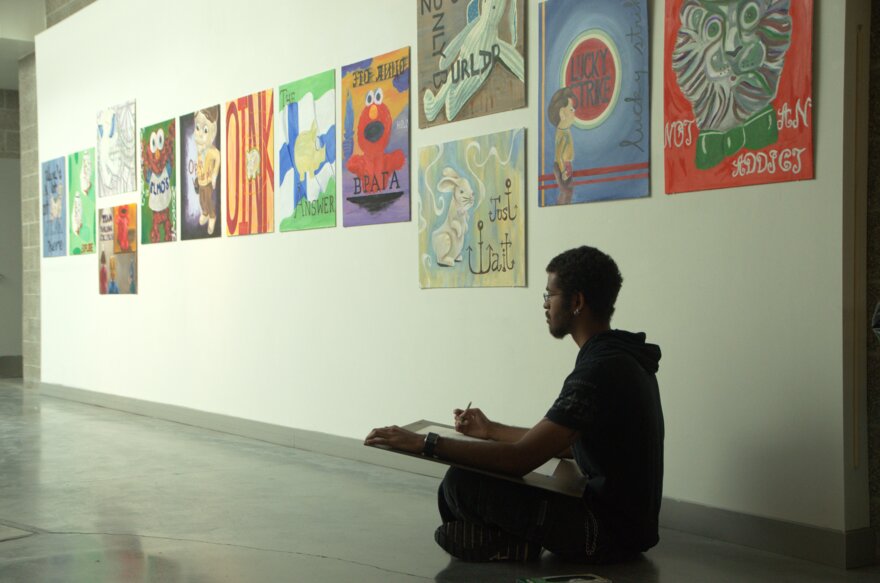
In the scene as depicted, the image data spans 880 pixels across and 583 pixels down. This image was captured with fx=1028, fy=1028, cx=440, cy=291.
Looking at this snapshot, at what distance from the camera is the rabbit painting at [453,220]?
583 centimetres

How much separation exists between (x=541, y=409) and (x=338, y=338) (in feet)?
6.62

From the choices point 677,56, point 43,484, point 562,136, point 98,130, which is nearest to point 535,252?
point 562,136

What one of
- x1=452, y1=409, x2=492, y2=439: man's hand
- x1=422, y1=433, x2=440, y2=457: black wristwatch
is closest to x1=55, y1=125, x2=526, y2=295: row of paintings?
Answer: x1=452, y1=409, x2=492, y2=439: man's hand

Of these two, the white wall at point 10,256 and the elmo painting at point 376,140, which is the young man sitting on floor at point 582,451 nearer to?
the elmo painting at point 376,140

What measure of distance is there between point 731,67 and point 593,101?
82cm

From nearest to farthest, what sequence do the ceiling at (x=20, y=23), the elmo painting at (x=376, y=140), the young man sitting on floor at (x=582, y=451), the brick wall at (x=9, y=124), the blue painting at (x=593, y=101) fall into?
the young man sitting on floor at (x=582, y=451) → the blue painting at (x=593, y=101) → the elmo painting at (x=376, y=140) → the ceiling at (x=20, y=23) → the brick wall at (x=9, y=124)

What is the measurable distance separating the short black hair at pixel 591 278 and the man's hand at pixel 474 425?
0.61m

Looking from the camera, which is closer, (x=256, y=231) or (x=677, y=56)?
(x=677, y=56)

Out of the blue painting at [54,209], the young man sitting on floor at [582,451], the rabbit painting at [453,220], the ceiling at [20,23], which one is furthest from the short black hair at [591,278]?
the ceiling at [20,23]

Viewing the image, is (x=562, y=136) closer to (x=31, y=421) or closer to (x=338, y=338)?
(x=338, y=338)

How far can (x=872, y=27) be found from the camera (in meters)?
4.10

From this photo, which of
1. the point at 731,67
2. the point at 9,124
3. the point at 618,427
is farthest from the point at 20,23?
the point at 618,427

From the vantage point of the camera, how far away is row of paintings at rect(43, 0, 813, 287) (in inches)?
171

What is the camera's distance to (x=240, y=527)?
4.64 metres
